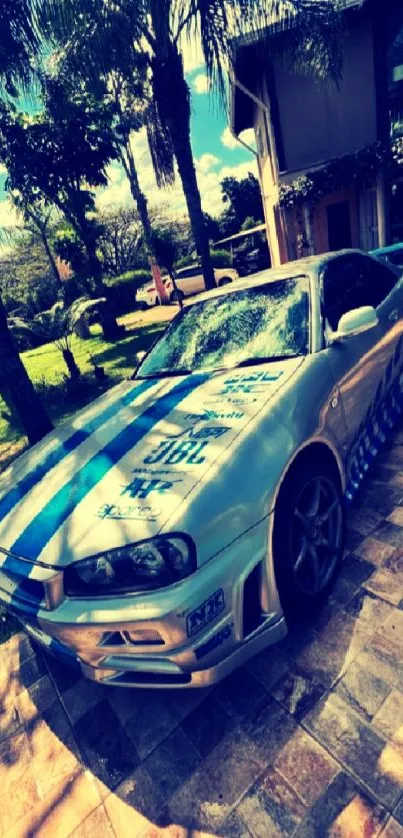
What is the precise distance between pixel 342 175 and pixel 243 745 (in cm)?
1029

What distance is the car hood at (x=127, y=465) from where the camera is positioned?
Answer: 1688 mm

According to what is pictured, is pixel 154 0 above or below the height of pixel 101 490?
above

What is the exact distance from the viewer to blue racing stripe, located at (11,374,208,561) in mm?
1826

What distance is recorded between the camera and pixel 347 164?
9.07 meters

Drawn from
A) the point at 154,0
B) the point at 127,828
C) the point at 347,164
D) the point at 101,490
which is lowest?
the point at 127,828

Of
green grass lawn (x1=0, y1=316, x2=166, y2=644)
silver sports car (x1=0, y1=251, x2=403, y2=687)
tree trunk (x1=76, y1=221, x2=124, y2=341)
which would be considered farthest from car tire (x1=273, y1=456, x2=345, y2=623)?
tree trunk (x1=76, y1=221, x2=124, y2=341)

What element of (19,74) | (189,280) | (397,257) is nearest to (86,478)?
(397,257)

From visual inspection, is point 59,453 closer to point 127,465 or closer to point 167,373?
point 127,465

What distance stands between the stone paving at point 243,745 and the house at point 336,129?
31.3 ft

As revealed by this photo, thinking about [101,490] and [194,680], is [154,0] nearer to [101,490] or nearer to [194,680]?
[101,490]

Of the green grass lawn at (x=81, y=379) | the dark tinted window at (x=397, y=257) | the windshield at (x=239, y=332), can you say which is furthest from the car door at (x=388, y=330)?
the green grass lawn at (x=81, y=379)

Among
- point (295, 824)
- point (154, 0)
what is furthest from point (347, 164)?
point (295, 824)

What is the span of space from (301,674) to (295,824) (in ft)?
1.74

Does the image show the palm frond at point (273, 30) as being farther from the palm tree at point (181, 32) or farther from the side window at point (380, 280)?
the side window at point (380, 280)
